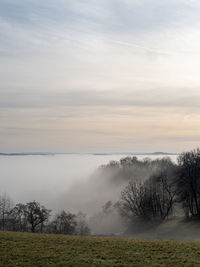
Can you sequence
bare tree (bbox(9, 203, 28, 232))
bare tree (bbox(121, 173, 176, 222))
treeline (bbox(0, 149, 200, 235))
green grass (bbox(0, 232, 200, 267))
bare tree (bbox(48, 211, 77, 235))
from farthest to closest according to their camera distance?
1. bare tree (bbox(121, 173, 176, 222))
2. bare tree (bbox(9, 203, 28, 232))
3. bare tree (bbox(48, 211, 77, 235))
4. treeline (bbox(0, 149, 200, 235))
5. green grass (bbox(0, 232, 200, 267))

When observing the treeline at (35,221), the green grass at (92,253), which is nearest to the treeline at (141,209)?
the treeline at (35,221)

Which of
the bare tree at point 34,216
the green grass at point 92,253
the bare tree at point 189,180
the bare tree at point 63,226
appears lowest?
the bare tree at point 63,226

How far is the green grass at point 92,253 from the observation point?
48.0 ft

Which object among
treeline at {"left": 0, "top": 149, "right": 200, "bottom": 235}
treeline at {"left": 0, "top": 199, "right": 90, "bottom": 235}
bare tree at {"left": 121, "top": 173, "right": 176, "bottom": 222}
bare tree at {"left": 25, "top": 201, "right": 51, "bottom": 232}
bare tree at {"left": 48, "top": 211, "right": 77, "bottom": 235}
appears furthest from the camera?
bare tree at {"left": 121, "top": 173, "right": 176, "bottom": 222}

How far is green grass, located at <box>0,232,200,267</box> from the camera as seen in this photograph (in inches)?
576

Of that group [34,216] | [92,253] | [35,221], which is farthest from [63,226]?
[92,253]

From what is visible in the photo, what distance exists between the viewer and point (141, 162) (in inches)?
4289

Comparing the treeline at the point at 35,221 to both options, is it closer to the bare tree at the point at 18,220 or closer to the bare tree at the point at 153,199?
the bare tree at the point at 18,220

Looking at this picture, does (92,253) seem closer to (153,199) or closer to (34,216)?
(34,216)

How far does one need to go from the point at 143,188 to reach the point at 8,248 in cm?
5211

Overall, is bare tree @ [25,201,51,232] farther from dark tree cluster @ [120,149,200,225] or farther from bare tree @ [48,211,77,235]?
dark tree cluster @ [120,149,200,225]

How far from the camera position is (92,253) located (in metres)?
17.0

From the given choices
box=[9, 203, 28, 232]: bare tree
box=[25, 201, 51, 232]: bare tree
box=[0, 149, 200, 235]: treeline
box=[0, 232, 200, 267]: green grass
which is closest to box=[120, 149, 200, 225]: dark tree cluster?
box=[0, 149, 200, 235]: treeline

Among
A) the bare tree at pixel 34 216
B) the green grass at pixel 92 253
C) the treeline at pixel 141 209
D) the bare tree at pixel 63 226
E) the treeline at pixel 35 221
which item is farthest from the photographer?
the bare tree at pixel 63 226
